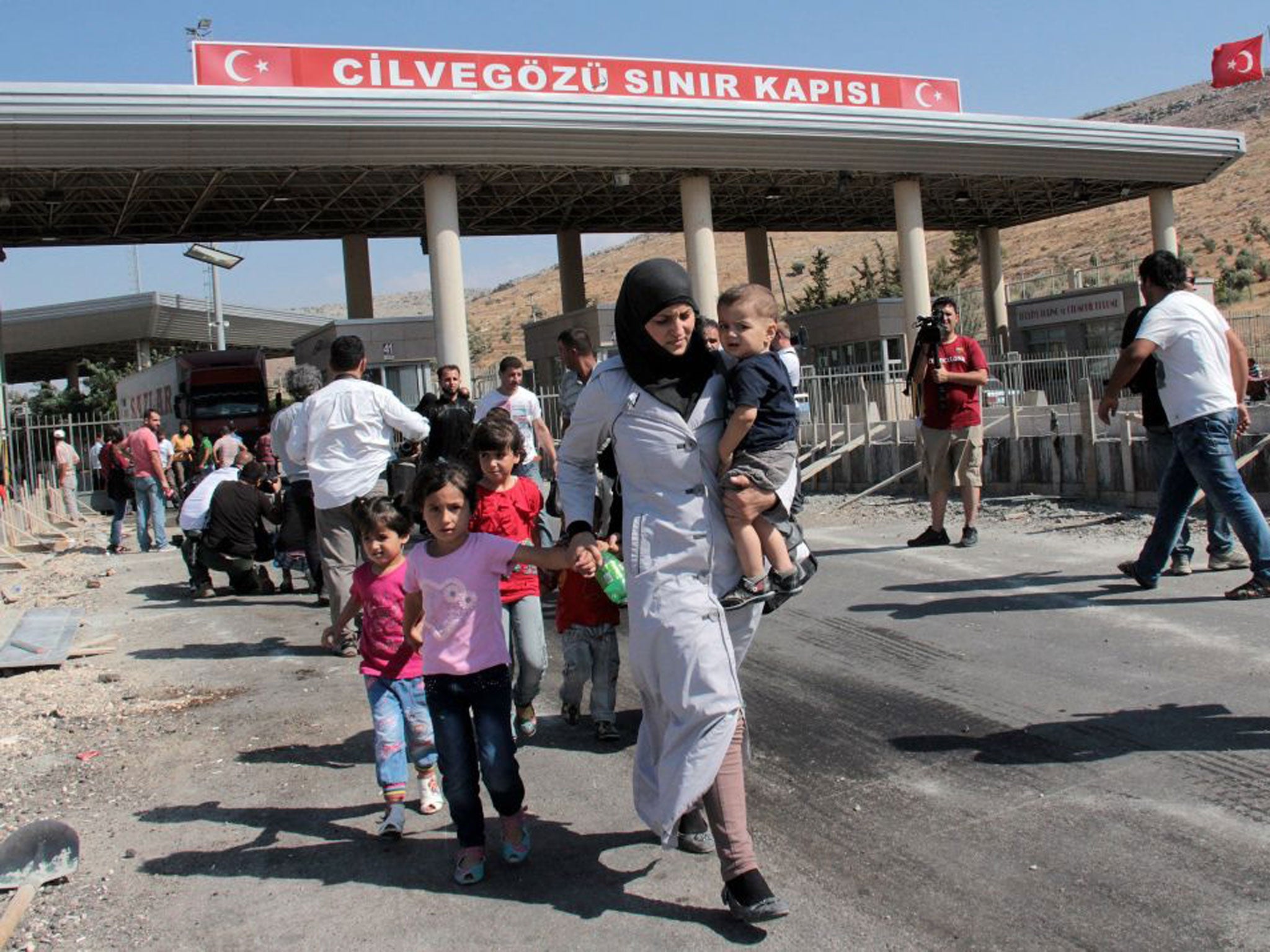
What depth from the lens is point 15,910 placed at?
4.01 m

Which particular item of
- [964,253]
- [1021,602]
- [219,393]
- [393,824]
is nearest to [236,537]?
[1021,602]

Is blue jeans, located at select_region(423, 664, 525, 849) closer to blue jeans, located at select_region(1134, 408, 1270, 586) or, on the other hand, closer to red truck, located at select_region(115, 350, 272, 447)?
blue jeans, located at select_region(1134, 408, 1270, 586)

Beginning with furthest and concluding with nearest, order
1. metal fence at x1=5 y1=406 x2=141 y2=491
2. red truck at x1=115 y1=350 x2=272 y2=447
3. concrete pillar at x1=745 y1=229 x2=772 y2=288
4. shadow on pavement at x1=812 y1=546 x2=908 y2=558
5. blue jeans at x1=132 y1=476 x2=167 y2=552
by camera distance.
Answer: concrete pillar at x1=745 y1=229 x2=772 y2=288 → red truck at x1=115 y1=350 x2=272 y2=447 → metal fence at x1=5 y1=406 x2=141 y2=491 → blue jeans at x1=132 y1=476 x2=167 y2=552 → shadow on pavement at x1=812 y1=546 x2=908 y2=558

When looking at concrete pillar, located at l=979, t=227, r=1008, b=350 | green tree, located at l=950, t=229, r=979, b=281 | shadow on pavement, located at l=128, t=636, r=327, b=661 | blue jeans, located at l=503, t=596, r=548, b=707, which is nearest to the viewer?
blue jeans, located at l=503, t=596, r=548, b=707

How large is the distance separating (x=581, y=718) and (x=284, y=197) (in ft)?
77.7

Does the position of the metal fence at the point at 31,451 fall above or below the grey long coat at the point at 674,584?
above

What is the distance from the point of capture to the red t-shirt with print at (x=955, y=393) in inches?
396

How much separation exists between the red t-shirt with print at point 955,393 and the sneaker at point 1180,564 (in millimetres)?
2144

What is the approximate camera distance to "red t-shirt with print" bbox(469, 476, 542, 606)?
18.1 feet

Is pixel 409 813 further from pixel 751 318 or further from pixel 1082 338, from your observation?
pixel 1082 338

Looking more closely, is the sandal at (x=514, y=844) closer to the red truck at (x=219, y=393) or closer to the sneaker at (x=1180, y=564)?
the sneaker at (x=1180, y=564)

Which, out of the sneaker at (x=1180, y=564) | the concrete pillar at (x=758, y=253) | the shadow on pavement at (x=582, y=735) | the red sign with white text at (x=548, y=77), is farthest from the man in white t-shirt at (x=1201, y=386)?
the concrete pillar at (x=758, y=253)

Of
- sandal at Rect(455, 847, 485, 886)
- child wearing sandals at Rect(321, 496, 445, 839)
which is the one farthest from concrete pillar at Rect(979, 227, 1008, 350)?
sandal at Rect(455, 847, 485, 886)

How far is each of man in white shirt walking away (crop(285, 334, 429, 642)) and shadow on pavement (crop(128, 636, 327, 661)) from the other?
2.94ft
